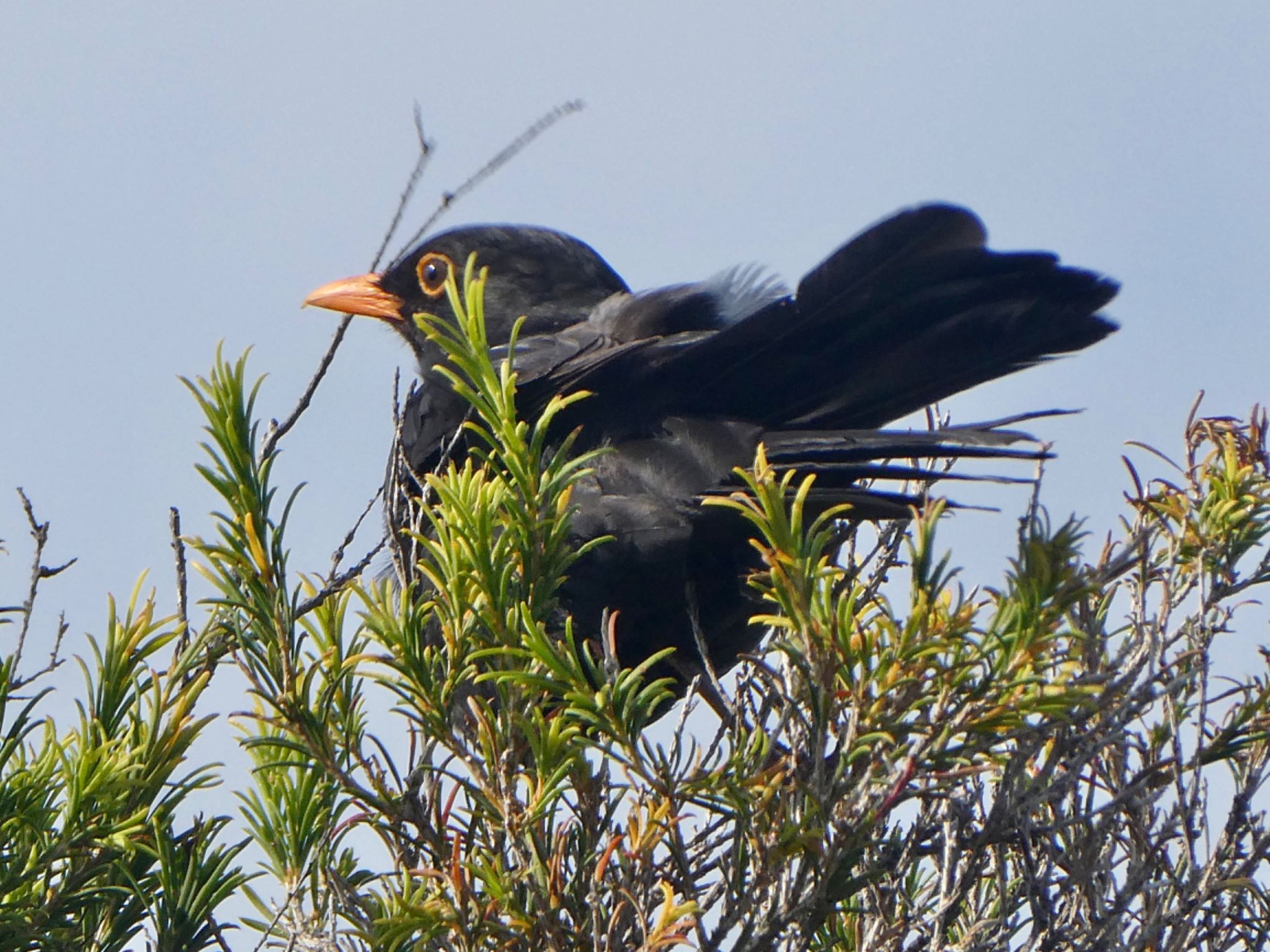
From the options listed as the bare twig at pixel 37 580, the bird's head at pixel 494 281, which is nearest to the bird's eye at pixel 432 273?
the bird's head at pixel 494 281

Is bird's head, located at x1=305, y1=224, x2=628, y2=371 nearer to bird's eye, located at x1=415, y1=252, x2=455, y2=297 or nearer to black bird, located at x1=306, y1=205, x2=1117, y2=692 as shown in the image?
bird's eye, located at x1=415, y1=252, x2=455, y2=297

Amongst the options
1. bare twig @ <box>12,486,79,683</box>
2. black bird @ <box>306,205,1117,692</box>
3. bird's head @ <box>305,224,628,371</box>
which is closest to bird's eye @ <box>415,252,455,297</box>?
bird's head @ <box>305,224,628,371</box>

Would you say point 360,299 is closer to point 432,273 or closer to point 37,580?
point 432,273

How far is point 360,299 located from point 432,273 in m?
0.26

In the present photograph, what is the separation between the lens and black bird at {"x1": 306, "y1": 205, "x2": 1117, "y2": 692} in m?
2.54

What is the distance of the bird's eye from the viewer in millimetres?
4551

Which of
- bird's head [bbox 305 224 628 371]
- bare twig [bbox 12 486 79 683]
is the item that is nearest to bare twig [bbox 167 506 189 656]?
bare twig [bbox 12 486 79 683]

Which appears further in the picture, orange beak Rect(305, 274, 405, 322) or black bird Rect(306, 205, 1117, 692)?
orange beak Rect(305, 274, 405, 322)

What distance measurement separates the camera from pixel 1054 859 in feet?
6.91

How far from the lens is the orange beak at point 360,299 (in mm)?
4535

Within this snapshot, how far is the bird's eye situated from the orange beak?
11 cm

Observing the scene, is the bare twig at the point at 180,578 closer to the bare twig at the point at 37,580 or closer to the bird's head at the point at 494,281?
the bare twig at the point at 37,580

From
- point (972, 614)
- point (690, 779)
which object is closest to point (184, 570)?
point (690, 779)

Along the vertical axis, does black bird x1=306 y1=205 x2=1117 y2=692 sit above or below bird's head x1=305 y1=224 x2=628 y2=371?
below
